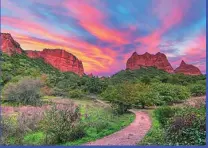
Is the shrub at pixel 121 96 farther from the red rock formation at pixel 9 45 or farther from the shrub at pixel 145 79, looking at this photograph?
the red rock formation at pixel 9 45

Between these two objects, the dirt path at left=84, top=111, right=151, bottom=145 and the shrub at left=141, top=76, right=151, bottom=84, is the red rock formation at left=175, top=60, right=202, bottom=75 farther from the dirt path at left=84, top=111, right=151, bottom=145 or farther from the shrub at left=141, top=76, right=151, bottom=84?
the dirt path at left=84, top=111, right=151, bottom=145

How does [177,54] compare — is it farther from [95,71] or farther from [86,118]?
[86,118]

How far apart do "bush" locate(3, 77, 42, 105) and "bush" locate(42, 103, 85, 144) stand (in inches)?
186

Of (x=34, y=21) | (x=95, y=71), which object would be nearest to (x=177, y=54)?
(x=95, y=71)

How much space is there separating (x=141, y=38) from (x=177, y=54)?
941 millimetres

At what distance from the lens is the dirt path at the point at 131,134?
686 cm

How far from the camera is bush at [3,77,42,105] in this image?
1270cm

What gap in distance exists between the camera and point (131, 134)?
7551 millimetres

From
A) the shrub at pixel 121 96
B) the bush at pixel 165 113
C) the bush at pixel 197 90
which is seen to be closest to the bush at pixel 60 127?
the bush at pixel 165 113

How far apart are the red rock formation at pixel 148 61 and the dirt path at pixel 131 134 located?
1529 mm

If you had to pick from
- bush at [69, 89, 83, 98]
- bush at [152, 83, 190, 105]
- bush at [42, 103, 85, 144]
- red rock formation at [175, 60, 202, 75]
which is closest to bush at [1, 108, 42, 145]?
bush at [42, 103, 85, 144]

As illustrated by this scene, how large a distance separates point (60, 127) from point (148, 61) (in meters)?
2.68

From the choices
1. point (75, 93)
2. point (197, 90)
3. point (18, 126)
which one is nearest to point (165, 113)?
point (197, 90)

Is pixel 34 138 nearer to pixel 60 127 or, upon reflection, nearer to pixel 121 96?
pixel 60 127
